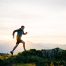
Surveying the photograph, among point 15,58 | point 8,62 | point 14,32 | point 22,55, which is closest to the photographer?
point 8,62

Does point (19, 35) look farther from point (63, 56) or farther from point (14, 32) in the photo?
point (63, 56)

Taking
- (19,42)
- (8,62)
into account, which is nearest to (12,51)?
(19,42)

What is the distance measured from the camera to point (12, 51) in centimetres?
2581

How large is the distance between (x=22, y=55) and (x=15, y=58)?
1.51 meters

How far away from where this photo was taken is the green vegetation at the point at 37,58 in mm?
20312

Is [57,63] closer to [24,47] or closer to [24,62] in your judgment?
[24,62]

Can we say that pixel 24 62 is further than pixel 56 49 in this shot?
No

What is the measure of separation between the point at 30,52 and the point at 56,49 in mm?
2586

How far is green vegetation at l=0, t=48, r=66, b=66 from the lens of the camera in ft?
66.6

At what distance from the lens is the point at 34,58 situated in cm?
2212

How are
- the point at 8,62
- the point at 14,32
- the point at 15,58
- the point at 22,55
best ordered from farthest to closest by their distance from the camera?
1. the point at 14,32
2. the point at 22,55
3. the point at 15,58
4. the point at 8,62

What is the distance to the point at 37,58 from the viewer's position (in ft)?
73.3

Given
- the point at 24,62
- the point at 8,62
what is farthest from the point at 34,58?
the point at 8,62

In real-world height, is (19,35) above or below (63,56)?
above
